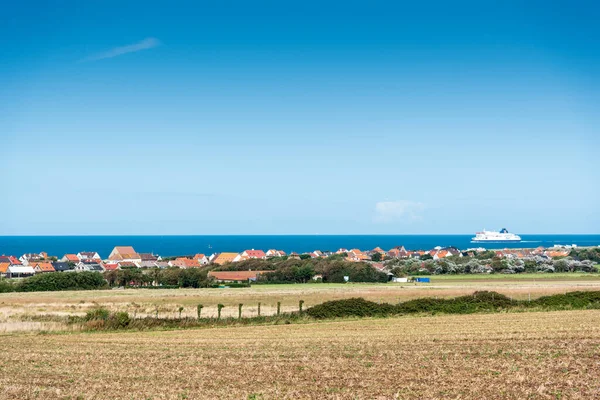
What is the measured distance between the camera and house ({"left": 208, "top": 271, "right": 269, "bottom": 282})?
4537 inches

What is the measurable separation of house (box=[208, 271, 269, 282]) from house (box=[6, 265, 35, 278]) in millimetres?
45069

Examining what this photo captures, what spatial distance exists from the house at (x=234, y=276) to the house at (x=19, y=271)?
45069 millimetres

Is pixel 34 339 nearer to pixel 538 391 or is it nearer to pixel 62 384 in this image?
pixel 62 384

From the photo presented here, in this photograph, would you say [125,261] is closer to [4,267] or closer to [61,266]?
[61,266]

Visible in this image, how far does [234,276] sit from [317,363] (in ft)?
314

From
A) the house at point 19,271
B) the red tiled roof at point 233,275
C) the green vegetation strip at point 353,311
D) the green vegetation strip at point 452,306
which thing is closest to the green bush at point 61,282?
the red tiled roof at point 233,275

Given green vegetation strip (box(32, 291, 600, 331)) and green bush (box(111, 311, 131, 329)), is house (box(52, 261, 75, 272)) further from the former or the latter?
green bush (box(111, 311, 131, 329))

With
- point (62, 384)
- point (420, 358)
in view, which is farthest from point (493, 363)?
point (62, 384)

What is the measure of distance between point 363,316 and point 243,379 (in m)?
25.0

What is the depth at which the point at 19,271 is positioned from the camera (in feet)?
451

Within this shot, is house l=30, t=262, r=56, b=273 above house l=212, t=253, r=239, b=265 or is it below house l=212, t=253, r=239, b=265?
below

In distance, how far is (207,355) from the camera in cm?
2577

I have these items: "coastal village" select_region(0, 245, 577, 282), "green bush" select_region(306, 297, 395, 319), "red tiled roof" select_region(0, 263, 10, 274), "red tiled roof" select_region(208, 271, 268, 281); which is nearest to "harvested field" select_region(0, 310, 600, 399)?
"green bush" select_region(306, 297, 395, 319)

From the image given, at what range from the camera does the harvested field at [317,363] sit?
18.3 metres
